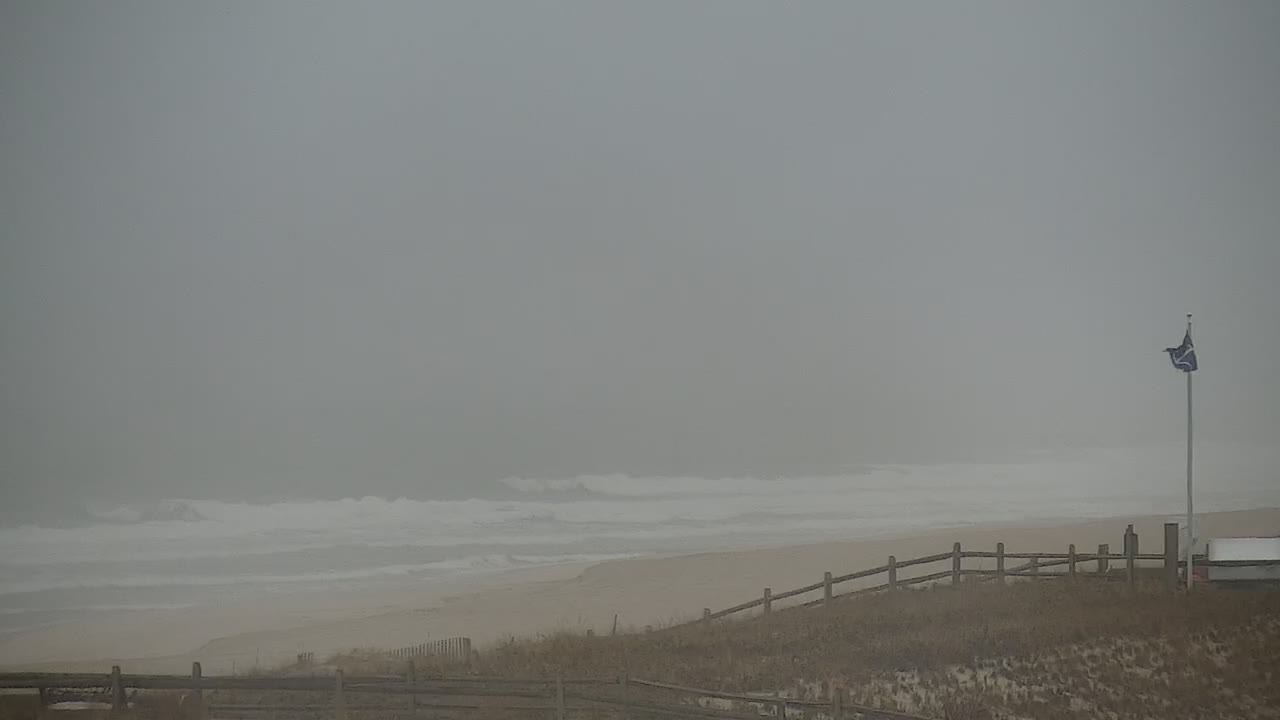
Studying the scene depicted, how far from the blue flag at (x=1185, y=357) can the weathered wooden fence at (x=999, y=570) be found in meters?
2.04

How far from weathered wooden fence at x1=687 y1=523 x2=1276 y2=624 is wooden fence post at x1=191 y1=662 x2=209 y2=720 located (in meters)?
5.99

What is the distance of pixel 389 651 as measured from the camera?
59.3 ft

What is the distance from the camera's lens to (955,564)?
19625 mm

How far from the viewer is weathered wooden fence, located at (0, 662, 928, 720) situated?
16469mm

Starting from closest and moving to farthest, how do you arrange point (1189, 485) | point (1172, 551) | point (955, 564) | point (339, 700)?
point (339, 700) → point (1189, 485) → point (1172, 551) → point (955, 564)

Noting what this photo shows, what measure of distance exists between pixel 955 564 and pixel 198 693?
31.3 ft

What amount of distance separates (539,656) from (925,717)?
4.71m

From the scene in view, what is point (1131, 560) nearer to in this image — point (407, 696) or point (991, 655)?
point (991, 655)

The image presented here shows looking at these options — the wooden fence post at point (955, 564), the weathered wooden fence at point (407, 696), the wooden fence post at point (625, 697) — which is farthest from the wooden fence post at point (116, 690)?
the wooden fence post at point (955, 564)

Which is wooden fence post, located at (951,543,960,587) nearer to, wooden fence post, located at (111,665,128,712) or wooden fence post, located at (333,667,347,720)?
wooden fence post, located at (333,667,347,720)

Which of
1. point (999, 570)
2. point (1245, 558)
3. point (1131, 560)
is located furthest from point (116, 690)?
point (1245, 558)

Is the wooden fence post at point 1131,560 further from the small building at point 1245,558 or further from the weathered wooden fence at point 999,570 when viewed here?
the small building at point 1245,558

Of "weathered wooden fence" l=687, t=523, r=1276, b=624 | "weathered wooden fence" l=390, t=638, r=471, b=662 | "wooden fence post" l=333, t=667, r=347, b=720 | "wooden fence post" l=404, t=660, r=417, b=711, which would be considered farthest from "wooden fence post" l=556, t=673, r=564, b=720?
"weathered wooden fence" l=687, t=523, r=1276, b=624

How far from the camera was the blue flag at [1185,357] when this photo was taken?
61.0 feet
